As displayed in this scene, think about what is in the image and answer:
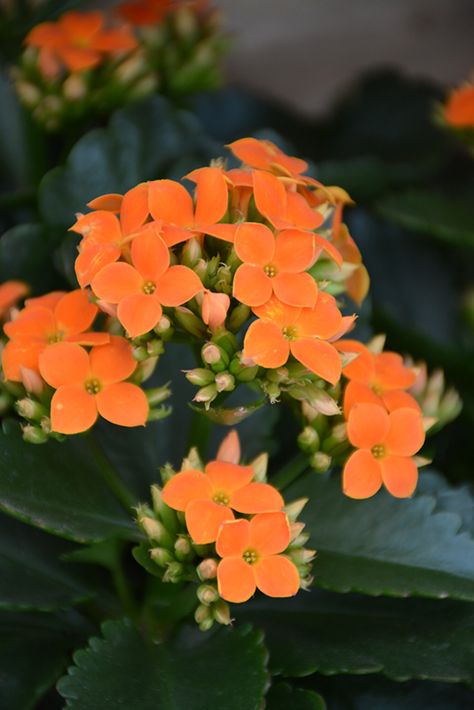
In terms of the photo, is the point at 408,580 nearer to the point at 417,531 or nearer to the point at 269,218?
the point at 417,531

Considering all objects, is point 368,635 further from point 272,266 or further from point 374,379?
point 272,266

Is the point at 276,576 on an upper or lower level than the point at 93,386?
lower

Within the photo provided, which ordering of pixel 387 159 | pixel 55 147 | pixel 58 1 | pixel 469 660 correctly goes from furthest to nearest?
1. pixel 387 159
2. pixel 55 147
3. pixel 58 1
4. pixel 469 660

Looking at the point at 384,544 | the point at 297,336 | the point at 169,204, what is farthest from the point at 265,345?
the point at 384,544

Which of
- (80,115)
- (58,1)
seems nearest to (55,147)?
(80,115)

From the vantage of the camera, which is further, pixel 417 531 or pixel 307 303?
pixel 417 531

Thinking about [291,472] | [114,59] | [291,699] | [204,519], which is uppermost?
[114,59]
